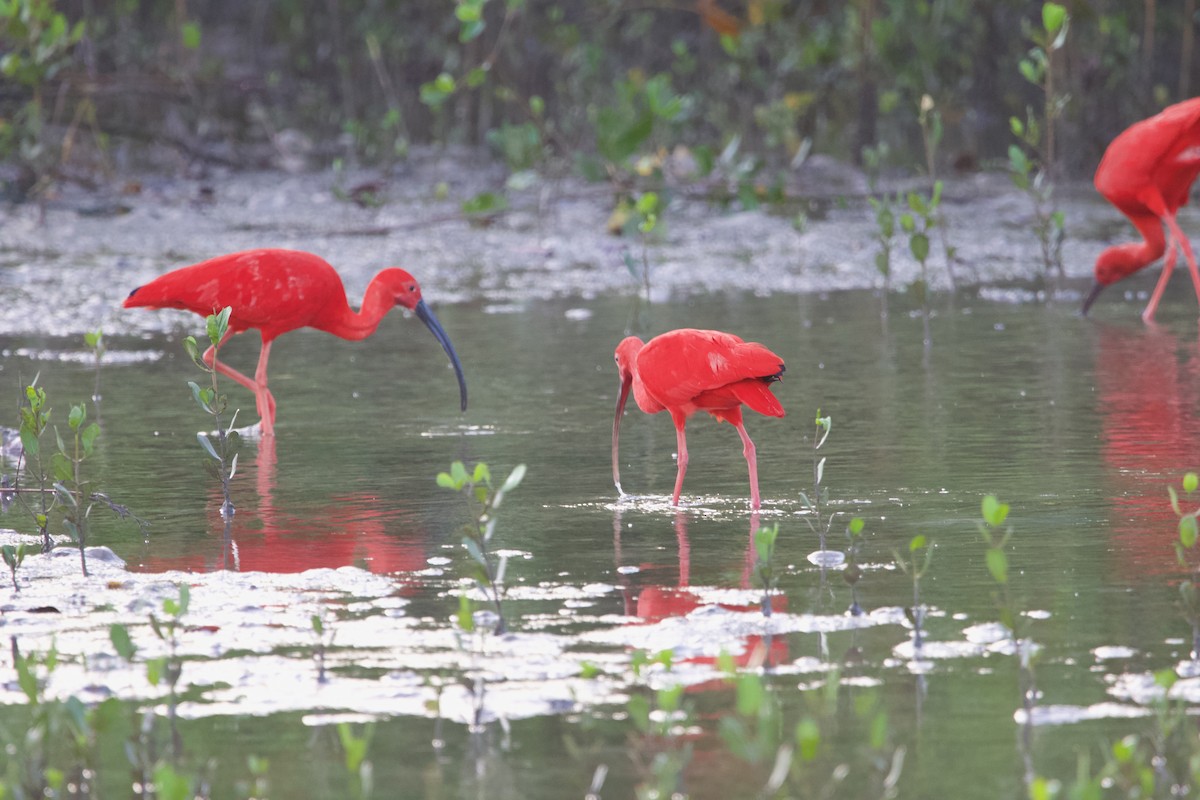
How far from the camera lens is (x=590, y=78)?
19031mm

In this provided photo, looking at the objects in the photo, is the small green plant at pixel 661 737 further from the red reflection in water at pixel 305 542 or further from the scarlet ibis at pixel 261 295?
the scarlet ibis at pixel 261 295

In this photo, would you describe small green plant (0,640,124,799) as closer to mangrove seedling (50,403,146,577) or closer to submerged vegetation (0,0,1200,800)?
submerged vegetation (0,0,1200,800)

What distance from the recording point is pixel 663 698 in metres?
3.08

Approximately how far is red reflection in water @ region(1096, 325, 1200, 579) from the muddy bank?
8.67 ft

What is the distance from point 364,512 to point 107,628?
154 centimetres

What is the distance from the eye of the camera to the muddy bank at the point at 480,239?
38.8 feet

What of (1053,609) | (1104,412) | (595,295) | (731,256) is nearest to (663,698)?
(1053,609)

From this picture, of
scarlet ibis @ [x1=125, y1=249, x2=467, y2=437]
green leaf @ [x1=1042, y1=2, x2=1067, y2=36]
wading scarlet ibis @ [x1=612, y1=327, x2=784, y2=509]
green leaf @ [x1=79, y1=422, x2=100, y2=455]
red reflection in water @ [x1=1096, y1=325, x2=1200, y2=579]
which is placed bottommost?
red reflection in water @ [x1=1096, y1=325, x2=1200, y2=579]

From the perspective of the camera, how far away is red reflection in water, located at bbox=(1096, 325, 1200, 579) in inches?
198

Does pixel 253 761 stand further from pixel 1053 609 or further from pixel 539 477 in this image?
pixel 539 477

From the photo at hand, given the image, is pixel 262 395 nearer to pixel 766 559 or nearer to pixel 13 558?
pixel 13 558

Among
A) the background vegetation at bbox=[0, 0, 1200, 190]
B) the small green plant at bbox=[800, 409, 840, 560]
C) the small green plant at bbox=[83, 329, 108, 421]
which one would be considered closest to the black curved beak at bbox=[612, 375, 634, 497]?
the small green plant at bbox=[800, 409, 840, 560]

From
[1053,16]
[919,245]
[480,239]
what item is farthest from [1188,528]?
[480,239]

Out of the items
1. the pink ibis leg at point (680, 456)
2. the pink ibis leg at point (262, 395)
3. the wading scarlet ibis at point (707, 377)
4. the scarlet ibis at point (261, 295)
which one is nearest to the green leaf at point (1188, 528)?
the wading scarlet ibis at point (707, 377)
